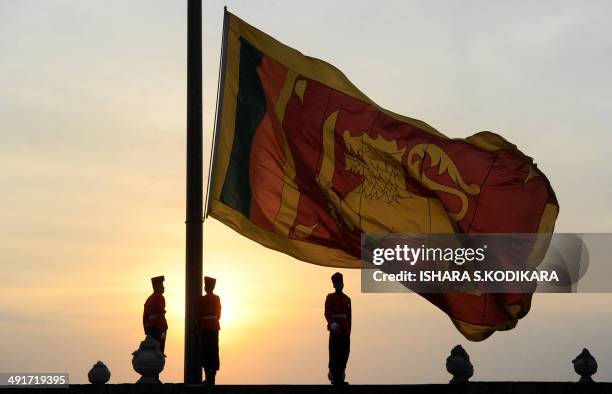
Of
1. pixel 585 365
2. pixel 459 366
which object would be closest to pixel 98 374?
pixel 459 366

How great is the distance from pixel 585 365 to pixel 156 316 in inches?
360

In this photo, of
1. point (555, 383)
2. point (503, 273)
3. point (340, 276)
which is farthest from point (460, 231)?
point (555, 383)

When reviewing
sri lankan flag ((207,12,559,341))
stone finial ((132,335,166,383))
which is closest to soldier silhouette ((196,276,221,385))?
stone finial ((132,335,166,383))

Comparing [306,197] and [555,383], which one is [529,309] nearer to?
[555,383]

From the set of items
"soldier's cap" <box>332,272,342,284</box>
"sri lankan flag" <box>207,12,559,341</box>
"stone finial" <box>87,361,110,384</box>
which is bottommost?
"stone finial" <box>87,361,110,384</box>

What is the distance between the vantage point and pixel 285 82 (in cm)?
2252

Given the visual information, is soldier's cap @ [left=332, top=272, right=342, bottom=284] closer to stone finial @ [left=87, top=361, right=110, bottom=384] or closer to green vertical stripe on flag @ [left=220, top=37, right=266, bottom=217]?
green vertical stripe on flag @ [left=220, top=37, right=266, bottom=217]

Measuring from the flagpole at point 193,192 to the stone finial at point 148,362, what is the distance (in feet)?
2.87

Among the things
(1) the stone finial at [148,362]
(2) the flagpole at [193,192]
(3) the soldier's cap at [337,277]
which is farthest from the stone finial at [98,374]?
(3) the soldier's cap at [337,277]

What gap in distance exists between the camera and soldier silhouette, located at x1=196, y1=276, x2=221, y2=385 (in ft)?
65.9

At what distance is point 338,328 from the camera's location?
2083 cm

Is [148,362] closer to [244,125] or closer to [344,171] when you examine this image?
[244,125]

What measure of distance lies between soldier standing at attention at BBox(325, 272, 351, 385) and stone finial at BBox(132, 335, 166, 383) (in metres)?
3.11

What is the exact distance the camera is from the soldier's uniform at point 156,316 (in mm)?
21042
